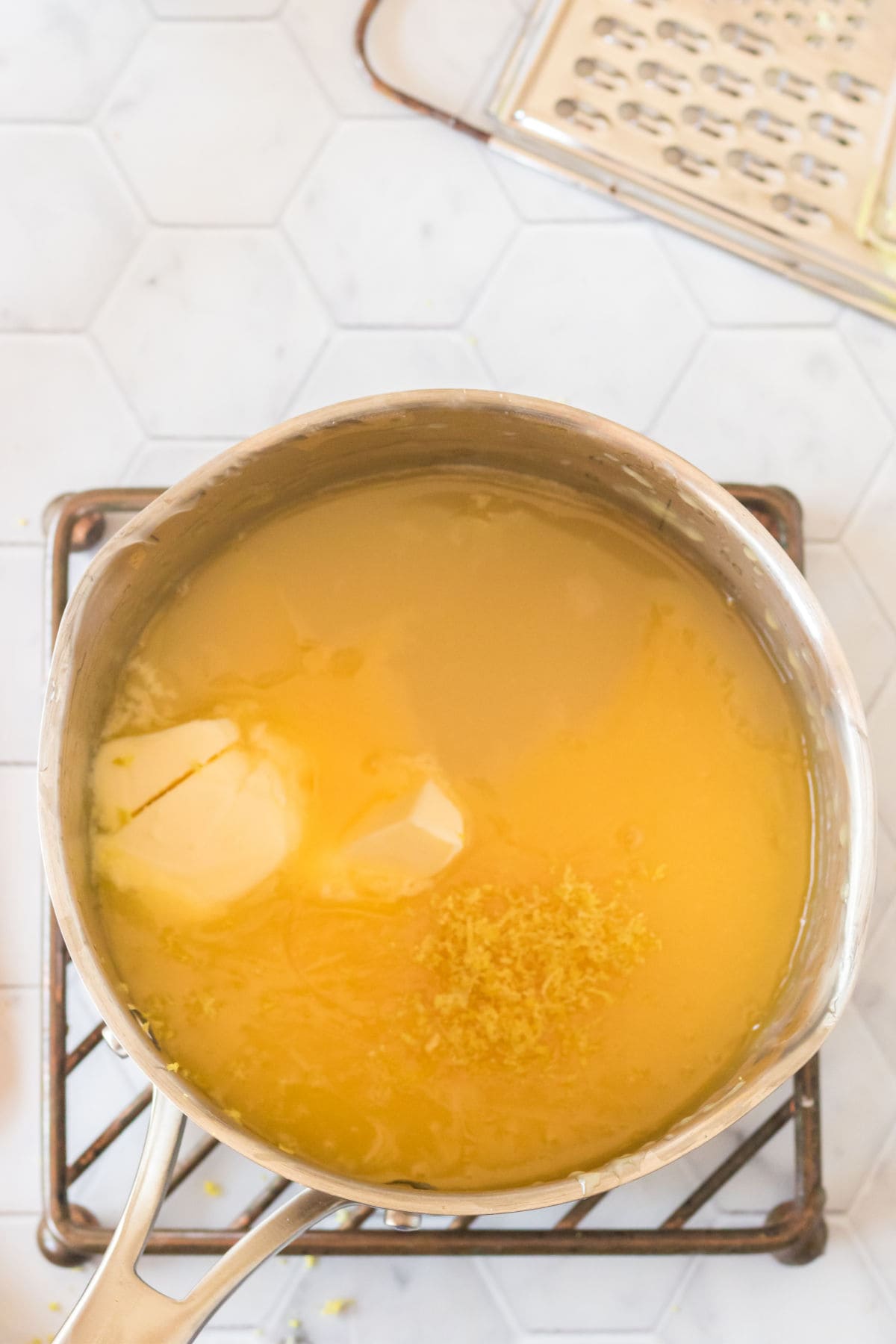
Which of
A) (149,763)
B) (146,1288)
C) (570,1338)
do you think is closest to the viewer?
(146,1288)

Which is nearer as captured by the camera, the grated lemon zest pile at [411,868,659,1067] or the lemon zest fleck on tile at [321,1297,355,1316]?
the grated lemon zest pile at [411,868,659,1067]

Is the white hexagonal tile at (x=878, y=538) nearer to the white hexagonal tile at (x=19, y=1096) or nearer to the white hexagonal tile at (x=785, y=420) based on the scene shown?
the white hexagonal tile at (x=785, y=420)

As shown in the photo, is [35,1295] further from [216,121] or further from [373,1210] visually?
[216,121]

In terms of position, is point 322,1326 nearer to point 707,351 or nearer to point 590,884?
point 590,884

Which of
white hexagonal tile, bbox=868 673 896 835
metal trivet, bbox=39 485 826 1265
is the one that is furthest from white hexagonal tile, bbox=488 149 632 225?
white hexagonal tile, bbox=868 673 896 835

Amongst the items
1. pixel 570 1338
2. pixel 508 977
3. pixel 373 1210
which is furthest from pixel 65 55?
pixel 570 1338

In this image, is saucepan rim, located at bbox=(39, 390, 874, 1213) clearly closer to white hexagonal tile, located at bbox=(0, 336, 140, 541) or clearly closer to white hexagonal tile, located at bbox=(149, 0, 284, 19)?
white hexagonal tile, located at bbox=(0, 336, 140, 541)

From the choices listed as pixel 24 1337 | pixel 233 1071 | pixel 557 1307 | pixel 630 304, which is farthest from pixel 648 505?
pixel 24 1337
